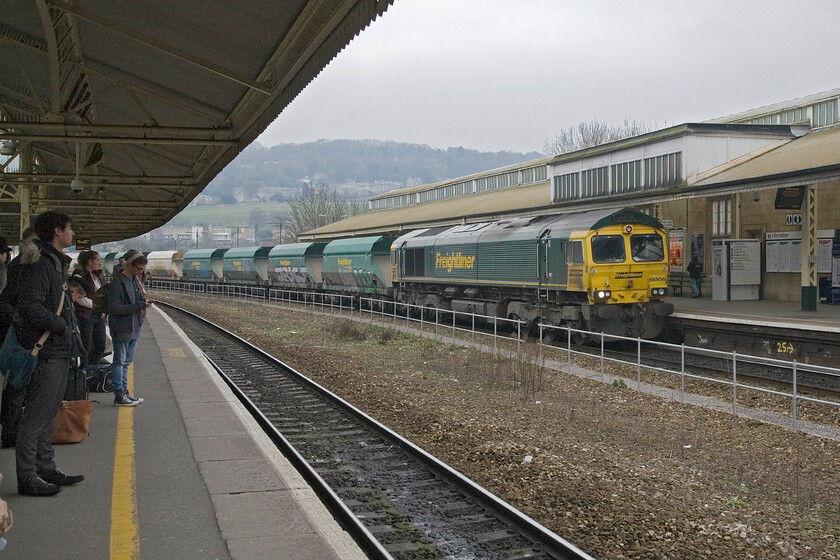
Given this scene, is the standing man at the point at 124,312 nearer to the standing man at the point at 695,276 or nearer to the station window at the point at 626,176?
the station window at the point at 626,176

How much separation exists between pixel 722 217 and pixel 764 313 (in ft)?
26.3

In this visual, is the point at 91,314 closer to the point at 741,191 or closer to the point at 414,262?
the point at 741,191

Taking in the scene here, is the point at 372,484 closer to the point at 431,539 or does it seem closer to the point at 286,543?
the point at 431,539

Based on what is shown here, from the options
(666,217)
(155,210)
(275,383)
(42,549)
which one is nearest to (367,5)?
(42,549)

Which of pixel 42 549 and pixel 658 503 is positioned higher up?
pixel 42 549

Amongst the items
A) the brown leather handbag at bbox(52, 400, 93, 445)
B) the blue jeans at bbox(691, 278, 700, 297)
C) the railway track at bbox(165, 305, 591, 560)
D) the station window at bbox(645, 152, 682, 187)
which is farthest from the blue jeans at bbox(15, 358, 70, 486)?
the blue jeans at bbox(691, 278, 700, 297)

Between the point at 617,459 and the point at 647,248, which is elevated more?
the point at 647,248

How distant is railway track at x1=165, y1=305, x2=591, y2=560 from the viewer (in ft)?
20.7

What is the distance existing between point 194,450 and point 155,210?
19709mm

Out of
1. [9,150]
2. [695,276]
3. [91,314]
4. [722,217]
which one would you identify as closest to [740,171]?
[722,217]

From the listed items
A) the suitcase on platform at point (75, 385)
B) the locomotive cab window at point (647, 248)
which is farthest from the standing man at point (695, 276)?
the suitcase on platform at point (75, 385)

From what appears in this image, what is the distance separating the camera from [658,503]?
7188mm

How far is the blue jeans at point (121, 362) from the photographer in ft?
31.5

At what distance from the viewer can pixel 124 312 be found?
372 inches
